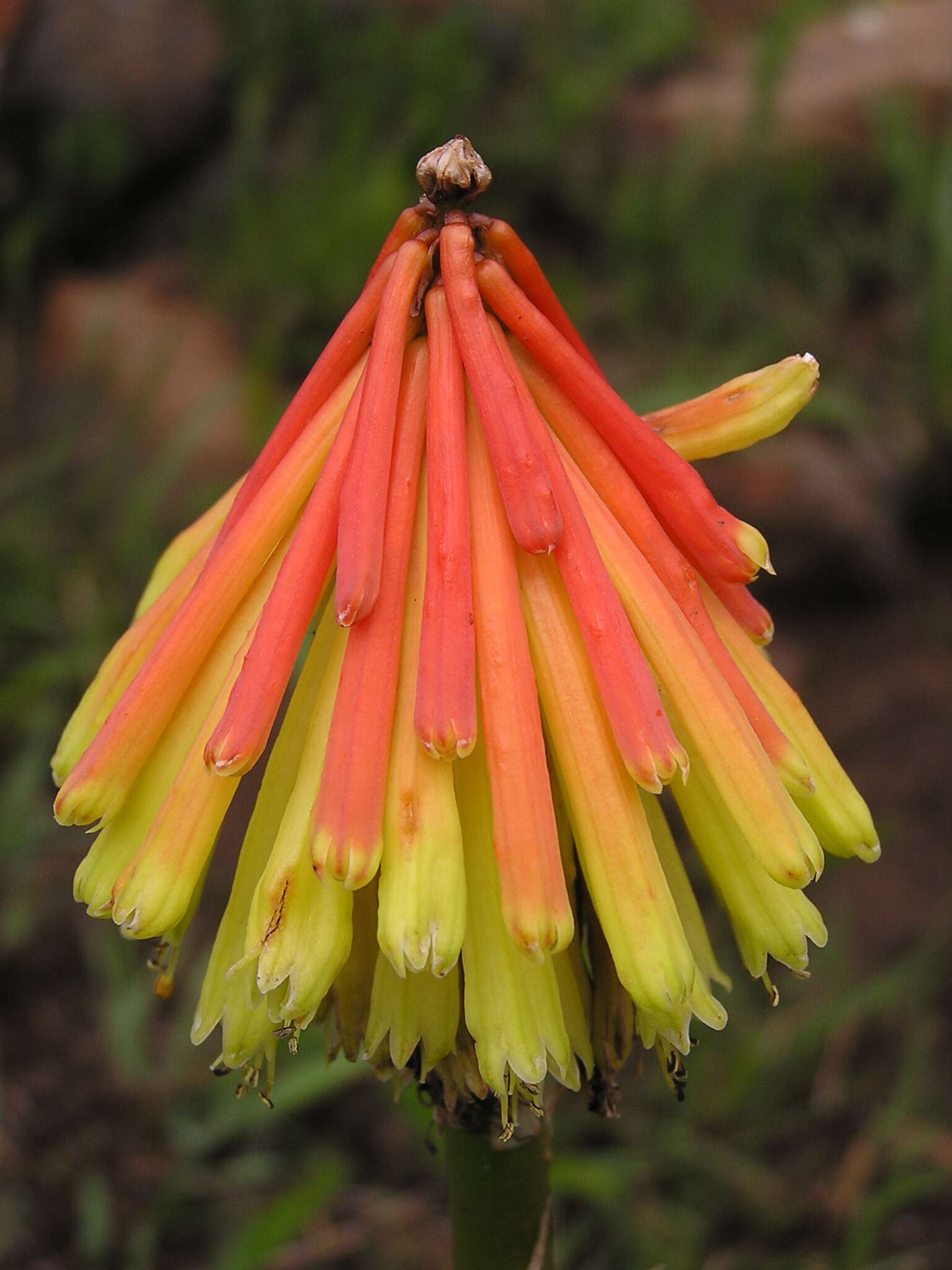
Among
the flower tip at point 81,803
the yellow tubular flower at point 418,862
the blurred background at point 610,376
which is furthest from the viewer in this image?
the blurred background at point 610,376

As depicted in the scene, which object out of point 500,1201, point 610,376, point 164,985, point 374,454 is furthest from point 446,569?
point 610,376

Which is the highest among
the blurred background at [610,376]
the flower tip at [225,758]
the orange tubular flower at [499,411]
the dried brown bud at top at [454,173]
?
the dried brown bud at top at [454,173]

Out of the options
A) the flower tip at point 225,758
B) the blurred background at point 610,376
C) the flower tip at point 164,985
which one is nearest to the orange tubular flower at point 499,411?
the flower tip at point 225,758

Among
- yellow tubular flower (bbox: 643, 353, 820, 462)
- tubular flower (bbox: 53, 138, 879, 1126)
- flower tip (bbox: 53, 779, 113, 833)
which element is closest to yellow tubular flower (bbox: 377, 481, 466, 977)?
tubular flower (bbox: 53, 138, 879, 1126)

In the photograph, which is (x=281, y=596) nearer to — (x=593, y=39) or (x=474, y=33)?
(x=474, y=33)

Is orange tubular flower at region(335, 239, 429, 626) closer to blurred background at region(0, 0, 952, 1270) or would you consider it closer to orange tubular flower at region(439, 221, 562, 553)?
orange tubular flower at region(439, 221, 562, 553)

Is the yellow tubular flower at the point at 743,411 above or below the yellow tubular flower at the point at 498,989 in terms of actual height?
above

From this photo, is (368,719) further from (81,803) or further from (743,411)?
(743,411)

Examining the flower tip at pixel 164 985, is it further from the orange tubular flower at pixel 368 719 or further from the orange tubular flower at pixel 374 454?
the orange tubular flower at pixel 374 454
